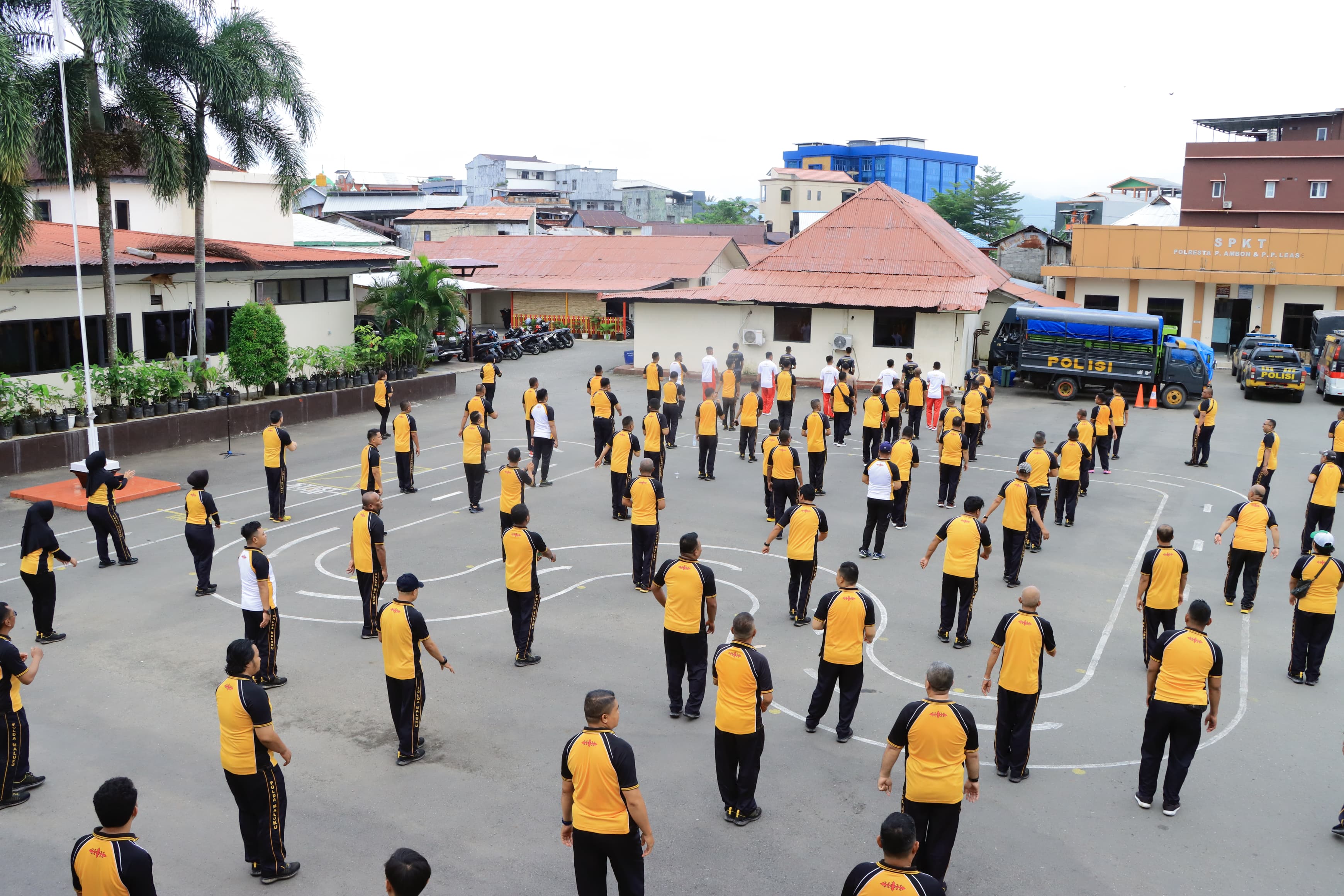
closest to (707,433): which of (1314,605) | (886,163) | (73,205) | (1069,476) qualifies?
(1069,476)

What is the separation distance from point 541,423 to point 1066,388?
1914cm

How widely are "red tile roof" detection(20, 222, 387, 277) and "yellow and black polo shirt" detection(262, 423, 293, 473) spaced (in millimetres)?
8667

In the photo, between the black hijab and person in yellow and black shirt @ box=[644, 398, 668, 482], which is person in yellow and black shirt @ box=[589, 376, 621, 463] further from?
the black hijab

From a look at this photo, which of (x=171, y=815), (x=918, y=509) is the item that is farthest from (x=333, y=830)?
(x=918, y=509)

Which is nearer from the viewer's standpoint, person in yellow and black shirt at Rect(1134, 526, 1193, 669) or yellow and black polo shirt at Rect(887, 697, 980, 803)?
yellow and black polo shirt at Rect(887, 697, 980, 803)

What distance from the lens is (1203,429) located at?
2172 centimetres

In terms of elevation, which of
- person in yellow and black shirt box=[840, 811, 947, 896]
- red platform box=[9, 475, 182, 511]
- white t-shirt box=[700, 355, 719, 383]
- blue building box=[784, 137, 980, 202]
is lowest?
red platform box=[9, 475, 182, 511]

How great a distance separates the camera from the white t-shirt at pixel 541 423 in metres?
18.6

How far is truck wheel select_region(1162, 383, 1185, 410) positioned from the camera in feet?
100

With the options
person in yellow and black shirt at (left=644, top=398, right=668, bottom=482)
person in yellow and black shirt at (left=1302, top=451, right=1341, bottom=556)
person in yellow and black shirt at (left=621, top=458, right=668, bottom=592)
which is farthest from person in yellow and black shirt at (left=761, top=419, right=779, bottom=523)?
→ person in yellow and black shirt at (left=1302, top=451, right=1341, bottom=556)

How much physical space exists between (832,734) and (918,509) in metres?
9.23

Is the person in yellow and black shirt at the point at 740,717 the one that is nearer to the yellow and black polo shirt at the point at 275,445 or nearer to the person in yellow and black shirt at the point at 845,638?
the person in yellow and black shirt at the point at 845,638

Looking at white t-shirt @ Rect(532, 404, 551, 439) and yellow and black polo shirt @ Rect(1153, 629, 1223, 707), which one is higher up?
white t-shirt @ Rect(532, 404, 551, 439)

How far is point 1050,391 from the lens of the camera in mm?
32406
